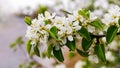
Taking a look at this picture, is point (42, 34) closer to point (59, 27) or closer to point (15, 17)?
point (59, 27)

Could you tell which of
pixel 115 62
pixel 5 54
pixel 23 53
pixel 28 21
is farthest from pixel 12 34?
pixel 28 21

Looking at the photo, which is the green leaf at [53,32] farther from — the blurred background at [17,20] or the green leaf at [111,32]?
the blurred background at [17,20]

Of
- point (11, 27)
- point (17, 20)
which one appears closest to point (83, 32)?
point (11, 27)

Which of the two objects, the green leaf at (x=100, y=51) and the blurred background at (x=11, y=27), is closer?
the green leaf at (x=100, y=51)

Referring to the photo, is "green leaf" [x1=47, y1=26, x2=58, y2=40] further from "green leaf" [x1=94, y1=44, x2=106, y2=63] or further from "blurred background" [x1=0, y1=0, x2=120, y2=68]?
"blurred background" [x1=0, y1=0, x2=120, y2=68]

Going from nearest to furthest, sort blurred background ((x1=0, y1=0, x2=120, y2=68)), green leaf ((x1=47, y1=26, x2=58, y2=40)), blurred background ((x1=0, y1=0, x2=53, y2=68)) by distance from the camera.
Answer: green leaf ((x1=47, y1=26, x2=58, y2=40)) < blurred background ((x1=0, y1=0, x2=120, y2=68)) < blurred background ((x1=0, y1=0, x2=53, y2=68))

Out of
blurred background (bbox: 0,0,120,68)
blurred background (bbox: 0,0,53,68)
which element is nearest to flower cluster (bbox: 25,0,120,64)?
blurred background (bbox: 0,0,120,68)

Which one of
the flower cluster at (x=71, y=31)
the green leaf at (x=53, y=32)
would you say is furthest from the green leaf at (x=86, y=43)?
the green leaf at (x=53, y=32)

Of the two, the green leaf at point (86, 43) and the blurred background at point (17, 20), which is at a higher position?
the blurred background at point (17, 20)
